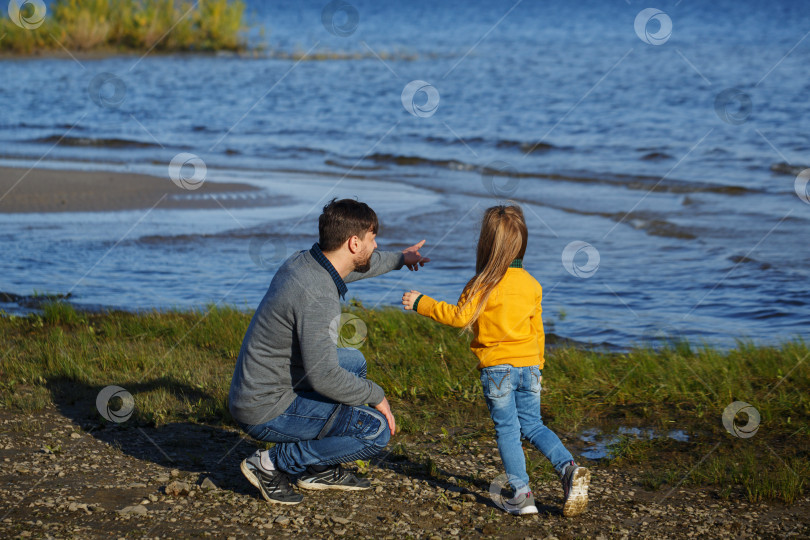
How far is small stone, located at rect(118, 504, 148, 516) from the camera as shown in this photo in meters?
4.18

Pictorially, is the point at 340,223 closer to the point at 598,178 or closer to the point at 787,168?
the point at 598,178

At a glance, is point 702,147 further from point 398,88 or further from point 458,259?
point 398,88

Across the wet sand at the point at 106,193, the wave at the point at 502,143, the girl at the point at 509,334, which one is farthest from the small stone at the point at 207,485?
the wave at the point at 502,143

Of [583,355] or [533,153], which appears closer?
[583,355]

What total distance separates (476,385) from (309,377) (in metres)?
2.35

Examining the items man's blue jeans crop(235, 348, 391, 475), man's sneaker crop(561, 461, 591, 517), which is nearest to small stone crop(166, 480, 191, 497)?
man's blue jeans crop(235, 348, 391, 475)

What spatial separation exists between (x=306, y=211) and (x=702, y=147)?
10099mm

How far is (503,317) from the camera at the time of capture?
4.21 metres

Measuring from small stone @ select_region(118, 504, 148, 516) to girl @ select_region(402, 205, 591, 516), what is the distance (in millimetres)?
1663

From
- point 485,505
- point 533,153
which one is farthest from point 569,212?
point 485,505

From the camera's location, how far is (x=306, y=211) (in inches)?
515

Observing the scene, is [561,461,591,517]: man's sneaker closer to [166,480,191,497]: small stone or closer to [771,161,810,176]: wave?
[166,480,191,497]: small stone

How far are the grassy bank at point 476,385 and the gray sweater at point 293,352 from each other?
148 cm

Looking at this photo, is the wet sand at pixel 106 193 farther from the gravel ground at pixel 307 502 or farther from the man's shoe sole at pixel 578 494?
the man's shoe sole at pixel 578 494
